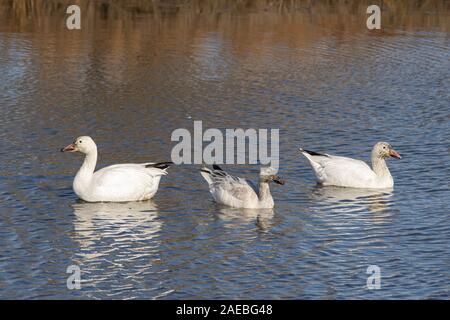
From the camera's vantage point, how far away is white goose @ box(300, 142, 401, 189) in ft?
56.9

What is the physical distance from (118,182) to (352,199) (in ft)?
11.7

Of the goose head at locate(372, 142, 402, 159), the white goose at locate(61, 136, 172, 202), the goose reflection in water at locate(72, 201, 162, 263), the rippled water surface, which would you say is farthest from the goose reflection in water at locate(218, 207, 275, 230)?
the goose head at locate(372, 142, 402, 159)

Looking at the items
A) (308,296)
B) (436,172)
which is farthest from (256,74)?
(308,296)

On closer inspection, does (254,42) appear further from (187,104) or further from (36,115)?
(36,115)

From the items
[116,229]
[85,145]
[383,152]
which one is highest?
[85,145]

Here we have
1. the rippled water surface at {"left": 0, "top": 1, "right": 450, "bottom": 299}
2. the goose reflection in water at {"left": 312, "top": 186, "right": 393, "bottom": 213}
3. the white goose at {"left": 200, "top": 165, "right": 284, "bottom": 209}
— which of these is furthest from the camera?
the goose reflection in water at {"left": 312, "top": 186, "right": 393, "bottom": 213}

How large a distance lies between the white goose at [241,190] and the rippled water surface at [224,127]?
0.24 metres

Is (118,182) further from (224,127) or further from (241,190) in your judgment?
(224,127)

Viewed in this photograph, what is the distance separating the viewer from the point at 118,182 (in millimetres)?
16297

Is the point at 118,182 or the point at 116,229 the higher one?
the point at 118,182

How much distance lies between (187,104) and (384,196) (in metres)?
7.07

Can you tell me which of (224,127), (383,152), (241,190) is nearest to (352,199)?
(383,152)

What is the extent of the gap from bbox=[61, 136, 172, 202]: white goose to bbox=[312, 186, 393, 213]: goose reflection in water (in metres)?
2.49

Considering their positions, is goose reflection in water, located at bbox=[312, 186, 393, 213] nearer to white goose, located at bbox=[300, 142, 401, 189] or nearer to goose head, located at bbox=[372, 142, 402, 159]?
white goose, located at bbox=[300, 142, 401, 189]
